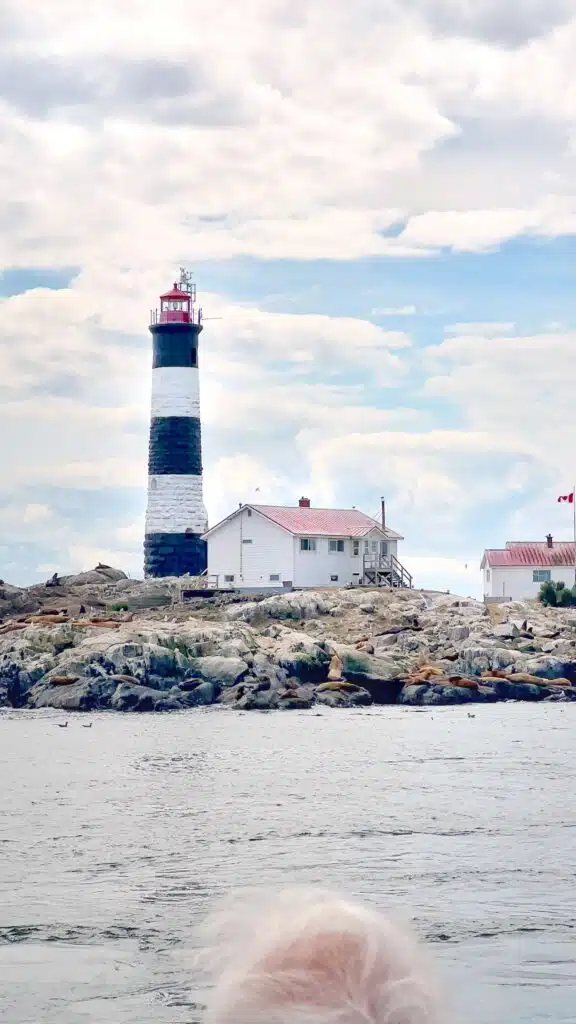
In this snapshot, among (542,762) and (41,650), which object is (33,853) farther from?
(41,650)

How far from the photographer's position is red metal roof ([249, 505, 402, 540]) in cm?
5884

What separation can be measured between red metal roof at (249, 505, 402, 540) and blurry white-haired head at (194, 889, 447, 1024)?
55807 millimetres

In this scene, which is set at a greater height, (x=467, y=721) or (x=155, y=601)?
(x=155, y=601)

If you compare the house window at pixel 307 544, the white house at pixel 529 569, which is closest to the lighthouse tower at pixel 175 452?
the house window at pixel 307 544

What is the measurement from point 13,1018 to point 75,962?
4.64ft

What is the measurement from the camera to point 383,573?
2400 inches

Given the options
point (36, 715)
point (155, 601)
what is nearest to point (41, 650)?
point (36, 715)

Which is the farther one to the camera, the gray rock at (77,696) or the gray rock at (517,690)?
the gray rock at (517,690)

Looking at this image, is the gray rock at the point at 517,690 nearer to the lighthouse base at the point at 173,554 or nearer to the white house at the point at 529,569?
the white house at the point at 529,569

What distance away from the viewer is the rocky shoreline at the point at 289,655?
3978 centimetres

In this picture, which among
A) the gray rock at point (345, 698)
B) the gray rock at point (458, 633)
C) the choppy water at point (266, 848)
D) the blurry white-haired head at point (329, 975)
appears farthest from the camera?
the gray rock at point (458, 633)

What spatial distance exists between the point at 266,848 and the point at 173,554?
1823 inches

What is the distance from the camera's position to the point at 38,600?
59219mm

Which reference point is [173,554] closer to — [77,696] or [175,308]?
[175,308]
